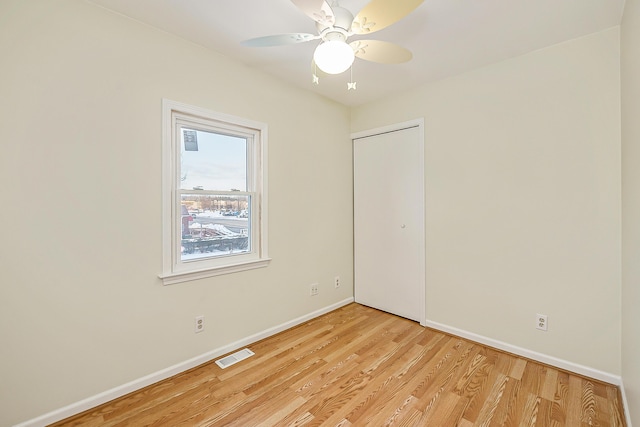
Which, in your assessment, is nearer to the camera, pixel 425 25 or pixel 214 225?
pixel 425 25

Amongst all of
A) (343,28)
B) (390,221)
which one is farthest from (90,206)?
(390,221)

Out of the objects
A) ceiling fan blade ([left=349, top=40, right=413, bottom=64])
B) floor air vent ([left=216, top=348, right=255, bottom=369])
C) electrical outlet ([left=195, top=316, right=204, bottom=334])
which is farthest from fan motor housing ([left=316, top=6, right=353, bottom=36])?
floor air vent ([left=216, top=348, right=255, bottom=369])

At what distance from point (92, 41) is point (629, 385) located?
12.6 feet

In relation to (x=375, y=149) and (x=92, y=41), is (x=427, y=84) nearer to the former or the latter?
(x=375, y=149)

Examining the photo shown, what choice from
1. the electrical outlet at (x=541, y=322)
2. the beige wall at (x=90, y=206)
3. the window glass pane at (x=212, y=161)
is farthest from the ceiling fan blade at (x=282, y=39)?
the electrical outlet at (x=541, y=322)

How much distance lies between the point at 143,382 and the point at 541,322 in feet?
10.0

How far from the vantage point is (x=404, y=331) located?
9.23ft

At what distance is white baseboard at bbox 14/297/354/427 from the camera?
162cm

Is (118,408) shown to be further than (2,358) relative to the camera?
Yes

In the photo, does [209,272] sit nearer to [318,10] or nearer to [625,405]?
[318,10]

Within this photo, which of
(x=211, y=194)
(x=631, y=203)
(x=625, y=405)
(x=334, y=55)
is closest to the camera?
(x=334, y=55)

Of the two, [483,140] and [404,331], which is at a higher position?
[483,140]

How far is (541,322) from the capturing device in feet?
7.37

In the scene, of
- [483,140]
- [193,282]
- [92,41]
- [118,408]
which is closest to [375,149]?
[483,140]
